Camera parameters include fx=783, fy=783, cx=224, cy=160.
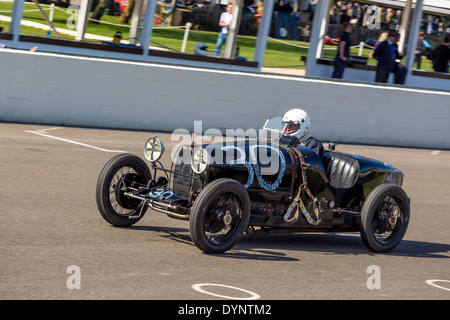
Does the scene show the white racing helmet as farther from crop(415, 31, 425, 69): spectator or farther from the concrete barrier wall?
crop(415, 31, 425, 69): spectator

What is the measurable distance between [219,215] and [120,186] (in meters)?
1.24

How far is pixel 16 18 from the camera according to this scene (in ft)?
55.5

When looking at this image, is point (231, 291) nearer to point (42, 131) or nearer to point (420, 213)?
point (420, 213)

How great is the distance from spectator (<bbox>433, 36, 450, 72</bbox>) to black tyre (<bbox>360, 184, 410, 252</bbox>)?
15.7 metres

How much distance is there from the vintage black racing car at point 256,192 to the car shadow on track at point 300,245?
0.20 metres

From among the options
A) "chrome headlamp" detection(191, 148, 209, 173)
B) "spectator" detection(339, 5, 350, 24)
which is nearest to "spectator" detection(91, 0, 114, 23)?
"spectator" detection(339, 5, 350, 24)

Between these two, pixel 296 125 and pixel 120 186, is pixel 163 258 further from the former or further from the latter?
pixel 296 125

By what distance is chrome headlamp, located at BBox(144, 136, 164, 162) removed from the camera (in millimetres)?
7555

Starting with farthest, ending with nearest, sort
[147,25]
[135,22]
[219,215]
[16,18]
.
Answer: [135,22], [147,25], [16,18], [219,215]

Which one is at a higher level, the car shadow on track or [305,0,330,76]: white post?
[305,0,330,76]: white post

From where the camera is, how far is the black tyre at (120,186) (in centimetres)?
743

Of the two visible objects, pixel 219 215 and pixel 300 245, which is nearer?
pixel 219 215

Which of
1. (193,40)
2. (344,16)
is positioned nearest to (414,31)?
(344,16)

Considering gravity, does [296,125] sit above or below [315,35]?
below
